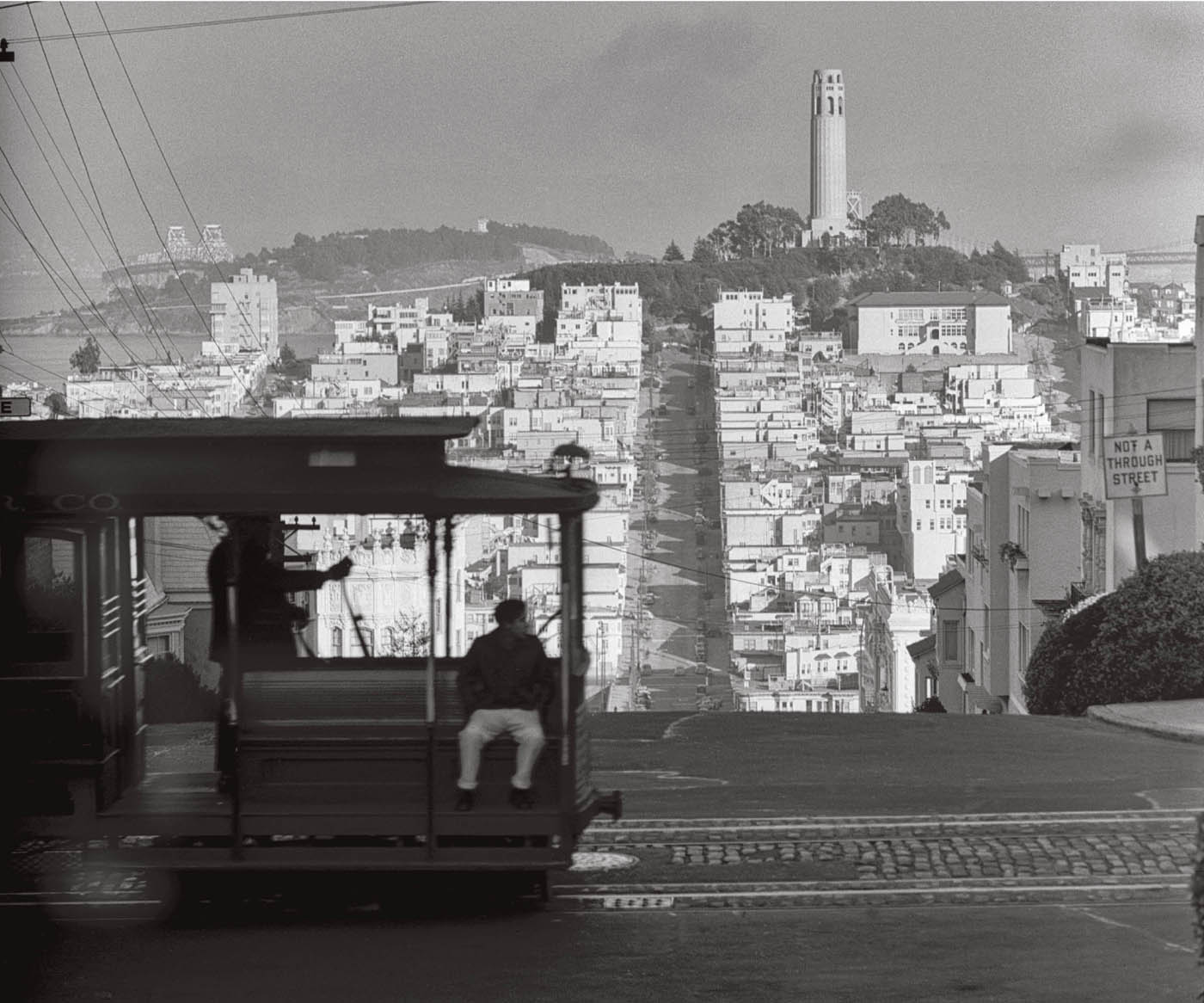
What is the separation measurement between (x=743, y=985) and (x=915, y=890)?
2076mm

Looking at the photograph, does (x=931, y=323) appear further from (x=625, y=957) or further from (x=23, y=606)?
(x=625, y=957)

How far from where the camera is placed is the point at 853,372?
142 meters

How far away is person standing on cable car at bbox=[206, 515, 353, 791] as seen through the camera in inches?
372

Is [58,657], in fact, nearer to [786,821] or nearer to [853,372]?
[786,821]

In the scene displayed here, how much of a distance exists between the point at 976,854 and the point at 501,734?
3.04 m

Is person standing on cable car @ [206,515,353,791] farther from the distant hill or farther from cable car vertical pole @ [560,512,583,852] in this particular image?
the distant hill

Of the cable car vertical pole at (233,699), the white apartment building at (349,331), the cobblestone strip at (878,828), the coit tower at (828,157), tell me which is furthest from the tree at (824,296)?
the cable car vertical pole at (233,699)

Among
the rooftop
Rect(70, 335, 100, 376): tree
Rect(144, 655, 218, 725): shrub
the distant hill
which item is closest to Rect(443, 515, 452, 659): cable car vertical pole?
Rect(144, 655, 218, 725): shrub

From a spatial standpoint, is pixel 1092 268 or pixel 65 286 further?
pixel 1092 268

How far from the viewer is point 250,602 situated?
959cm

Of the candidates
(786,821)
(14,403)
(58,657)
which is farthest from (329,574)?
(14,403)

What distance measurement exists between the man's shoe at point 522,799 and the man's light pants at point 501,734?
0.05 feet

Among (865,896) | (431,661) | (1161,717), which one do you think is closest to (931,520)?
(1161,717)

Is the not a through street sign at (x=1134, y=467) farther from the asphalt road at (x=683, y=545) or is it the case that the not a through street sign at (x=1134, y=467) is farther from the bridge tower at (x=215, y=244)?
the bridge tower at (x=215, y=244)
